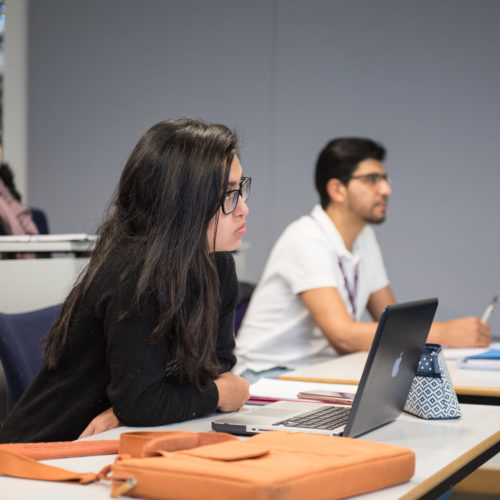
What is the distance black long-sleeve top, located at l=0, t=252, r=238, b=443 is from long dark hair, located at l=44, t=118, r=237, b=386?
0.02 metres

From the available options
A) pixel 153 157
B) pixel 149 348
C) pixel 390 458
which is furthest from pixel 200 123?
pixel 390 458

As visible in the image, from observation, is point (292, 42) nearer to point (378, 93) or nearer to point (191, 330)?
point (378, 93)

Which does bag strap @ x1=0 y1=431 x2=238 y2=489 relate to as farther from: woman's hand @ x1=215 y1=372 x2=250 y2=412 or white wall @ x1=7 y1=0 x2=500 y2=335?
white wall @ x1=7 y1=0 x2=500 y2=335

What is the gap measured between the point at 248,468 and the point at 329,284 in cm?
184

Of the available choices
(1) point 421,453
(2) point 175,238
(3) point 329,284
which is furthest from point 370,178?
(1) point 421,453

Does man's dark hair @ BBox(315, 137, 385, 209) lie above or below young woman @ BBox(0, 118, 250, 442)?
above

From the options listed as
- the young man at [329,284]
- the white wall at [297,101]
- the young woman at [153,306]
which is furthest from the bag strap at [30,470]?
the white wall at [297,101]

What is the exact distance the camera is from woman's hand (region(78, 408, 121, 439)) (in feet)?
5.19

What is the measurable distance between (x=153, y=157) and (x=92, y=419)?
1.73 ft

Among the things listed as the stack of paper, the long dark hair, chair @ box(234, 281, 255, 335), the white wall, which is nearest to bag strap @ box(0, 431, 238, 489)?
the long dark hair

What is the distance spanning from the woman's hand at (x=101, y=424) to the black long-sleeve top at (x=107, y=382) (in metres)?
0.04

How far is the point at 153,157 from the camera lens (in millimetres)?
1643

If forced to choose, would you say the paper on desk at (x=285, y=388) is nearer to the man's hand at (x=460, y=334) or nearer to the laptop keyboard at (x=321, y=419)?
the laptop keyboard at (x=321, y=419)

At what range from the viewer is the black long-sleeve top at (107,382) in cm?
151
